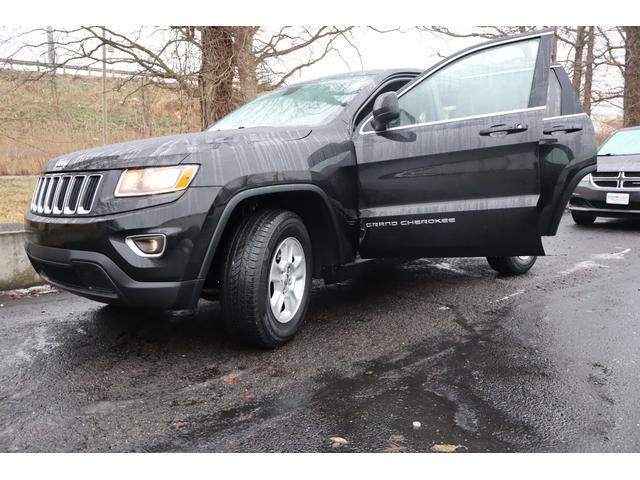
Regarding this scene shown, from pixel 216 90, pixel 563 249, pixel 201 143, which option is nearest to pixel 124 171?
pixel 201 143

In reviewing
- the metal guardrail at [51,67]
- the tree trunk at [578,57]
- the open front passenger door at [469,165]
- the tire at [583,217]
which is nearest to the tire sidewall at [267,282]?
the open front passenger door at [469,165]

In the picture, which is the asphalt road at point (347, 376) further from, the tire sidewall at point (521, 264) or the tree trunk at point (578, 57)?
the tree trunk at point (578, 57)

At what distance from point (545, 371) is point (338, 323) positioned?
1.44 meters

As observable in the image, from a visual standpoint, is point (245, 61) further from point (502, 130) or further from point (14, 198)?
point (502, 130)

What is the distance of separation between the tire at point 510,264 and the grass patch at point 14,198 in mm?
5680

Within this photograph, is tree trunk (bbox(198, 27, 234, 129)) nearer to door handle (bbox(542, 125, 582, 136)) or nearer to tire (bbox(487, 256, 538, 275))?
tire (bbox(487, 256, 538, 275))

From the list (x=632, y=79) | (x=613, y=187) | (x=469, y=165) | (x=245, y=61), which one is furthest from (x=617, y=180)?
(x=632, y=79)

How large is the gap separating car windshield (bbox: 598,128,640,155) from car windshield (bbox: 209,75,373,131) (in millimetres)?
6133

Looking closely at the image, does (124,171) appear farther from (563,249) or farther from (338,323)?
(563,249)

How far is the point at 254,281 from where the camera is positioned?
2951mm

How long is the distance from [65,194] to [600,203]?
7618 mm

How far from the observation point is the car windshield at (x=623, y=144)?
827 cm

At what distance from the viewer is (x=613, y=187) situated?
25.4 feet

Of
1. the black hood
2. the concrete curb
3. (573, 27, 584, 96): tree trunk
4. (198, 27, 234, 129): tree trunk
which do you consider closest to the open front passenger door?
the black hood
